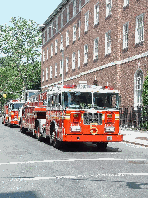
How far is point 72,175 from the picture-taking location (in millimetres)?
9438

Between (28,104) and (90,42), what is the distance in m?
16.0

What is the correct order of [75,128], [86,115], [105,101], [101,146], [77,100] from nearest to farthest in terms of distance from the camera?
[75,128] → [86,115] → [77,100] → [105,101] → [101,146]

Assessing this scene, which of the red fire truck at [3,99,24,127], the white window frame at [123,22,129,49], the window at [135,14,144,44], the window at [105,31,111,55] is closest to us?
the window at [135,14,144,44]

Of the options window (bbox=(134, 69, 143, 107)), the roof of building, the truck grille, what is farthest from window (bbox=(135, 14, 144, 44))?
the roof of building

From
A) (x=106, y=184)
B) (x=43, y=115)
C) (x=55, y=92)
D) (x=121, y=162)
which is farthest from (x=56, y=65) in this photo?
(x=106, y=184)

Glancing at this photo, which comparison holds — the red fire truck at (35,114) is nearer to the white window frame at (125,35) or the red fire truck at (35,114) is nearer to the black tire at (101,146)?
the black tire at (101,146)

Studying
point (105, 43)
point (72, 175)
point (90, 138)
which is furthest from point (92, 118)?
point (105, 43)

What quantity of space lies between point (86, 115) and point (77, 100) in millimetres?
682

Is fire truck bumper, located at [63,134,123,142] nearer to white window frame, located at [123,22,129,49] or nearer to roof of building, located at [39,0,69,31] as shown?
white window frame, located at [123,22,129,49]

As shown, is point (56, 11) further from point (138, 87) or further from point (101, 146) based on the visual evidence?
point (101, 146)

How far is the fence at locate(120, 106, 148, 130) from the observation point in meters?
26.5

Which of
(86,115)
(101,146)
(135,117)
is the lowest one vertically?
(101,146)

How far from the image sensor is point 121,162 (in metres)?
11.9

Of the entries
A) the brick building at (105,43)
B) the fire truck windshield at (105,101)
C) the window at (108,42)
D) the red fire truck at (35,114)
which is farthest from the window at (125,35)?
the fire truck windshield at (105,101)
